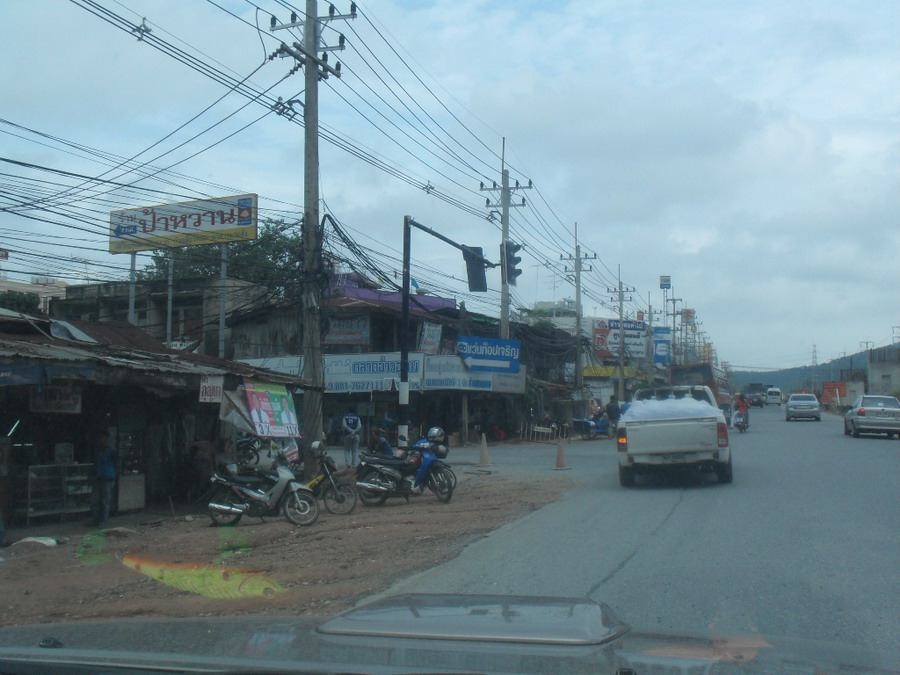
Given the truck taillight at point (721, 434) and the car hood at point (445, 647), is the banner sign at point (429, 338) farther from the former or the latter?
the car hood at point (445, 647)

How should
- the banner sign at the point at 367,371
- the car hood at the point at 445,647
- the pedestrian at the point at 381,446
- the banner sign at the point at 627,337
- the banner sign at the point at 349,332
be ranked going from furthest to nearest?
the banner sign at the point at 627,337, the banner sign at the point at 349,332, the banner sign at the point at 367,371, the pedestrian at the point at 381,446, the car hood at the point at 445,647

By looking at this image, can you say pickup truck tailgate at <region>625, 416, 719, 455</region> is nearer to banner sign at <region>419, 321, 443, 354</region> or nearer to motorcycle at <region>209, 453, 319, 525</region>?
motorcycle at <region>209, 453, 319, 525</region>

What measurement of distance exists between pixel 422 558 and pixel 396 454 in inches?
Answer: 293

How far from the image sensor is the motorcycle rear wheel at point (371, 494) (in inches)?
653

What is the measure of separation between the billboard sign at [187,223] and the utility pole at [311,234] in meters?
11.9

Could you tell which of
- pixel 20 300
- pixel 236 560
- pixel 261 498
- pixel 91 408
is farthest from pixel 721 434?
pixel 20 300

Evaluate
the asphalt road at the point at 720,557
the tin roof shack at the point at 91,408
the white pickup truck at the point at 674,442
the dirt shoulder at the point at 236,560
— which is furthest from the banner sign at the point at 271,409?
the white pickup truck at the point at 674,442

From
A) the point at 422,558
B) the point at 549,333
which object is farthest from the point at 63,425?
the point at 549,333

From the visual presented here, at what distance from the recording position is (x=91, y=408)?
16.5 m

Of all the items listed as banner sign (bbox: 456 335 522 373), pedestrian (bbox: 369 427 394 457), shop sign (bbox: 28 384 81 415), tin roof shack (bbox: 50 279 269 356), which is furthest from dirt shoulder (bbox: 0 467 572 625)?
tin roof shack (bbox: 50 279 269 356)

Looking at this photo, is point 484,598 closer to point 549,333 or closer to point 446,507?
point 446,507

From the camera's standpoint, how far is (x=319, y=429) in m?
18.9

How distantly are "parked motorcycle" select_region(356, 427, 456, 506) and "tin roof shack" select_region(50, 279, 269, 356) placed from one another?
81.7 feet

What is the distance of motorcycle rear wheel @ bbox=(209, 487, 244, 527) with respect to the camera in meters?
14.6
